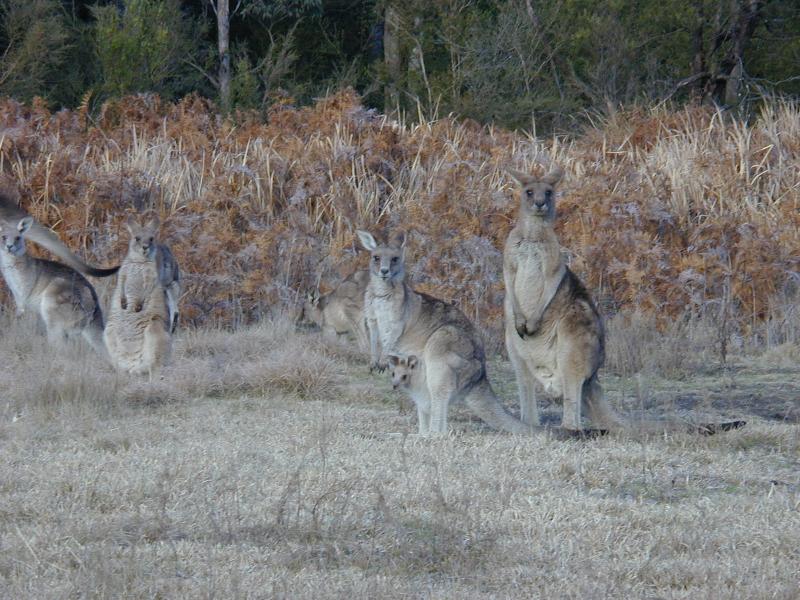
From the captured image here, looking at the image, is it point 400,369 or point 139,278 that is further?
point 139,278

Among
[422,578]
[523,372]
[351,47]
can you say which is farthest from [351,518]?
[351,47]

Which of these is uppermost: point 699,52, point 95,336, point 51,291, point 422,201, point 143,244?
point 699,52

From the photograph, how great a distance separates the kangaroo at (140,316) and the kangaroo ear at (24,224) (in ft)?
5.55

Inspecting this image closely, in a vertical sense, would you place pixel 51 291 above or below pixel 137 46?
below

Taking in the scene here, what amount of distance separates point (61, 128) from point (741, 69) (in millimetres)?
10610

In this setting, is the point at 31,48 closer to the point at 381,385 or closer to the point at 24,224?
the point at 24,224

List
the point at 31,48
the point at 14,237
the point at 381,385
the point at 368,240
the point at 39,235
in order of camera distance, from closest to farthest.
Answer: the point at 381,385 < the point at 368,240 < the point at 14,237 < the point at 39,235 < the point at 31,48

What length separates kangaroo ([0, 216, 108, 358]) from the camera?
9484 mm

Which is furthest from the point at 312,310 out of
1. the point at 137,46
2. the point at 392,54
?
the point at 392,54

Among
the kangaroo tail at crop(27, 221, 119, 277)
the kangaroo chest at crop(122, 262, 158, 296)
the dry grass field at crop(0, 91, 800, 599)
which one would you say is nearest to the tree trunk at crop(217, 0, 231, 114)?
the dry grass field at crop(0, 91, 800, 599)

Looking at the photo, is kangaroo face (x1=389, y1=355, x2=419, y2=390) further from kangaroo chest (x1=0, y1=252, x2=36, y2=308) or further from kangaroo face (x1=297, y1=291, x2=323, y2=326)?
kangaroo chest (x1=0, y1=252, x2=36, y2=308)

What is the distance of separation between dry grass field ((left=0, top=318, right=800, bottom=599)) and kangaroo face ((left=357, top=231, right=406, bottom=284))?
71 cm

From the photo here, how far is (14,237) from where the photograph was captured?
9.97 meters

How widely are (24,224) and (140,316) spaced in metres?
2.17
